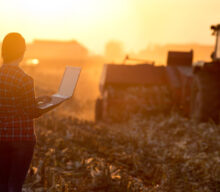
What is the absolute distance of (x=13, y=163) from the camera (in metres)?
2.55

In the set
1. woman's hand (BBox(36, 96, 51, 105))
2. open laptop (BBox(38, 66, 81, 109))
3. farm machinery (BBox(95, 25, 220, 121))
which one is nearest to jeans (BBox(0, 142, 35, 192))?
woman's hand (BBox(36, 96, 51, 105))

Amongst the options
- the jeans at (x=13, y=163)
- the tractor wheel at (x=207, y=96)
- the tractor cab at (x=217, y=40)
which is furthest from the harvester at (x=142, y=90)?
the jeans at (x=13, y=163)

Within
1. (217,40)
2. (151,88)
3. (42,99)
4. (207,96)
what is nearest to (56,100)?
(42,99)

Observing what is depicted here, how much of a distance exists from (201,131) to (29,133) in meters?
5.47

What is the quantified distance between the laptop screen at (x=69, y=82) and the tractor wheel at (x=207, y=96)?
482cm

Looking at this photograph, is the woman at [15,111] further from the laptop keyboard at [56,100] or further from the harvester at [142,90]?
the harvester at [142,90]

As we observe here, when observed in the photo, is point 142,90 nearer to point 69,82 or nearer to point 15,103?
point 69,82

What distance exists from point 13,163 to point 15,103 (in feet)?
1.64

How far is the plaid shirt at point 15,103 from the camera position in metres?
2.48

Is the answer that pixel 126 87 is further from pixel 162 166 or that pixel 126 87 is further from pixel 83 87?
pixel 83 87

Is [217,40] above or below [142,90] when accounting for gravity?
above

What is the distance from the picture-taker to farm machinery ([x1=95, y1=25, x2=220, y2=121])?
8820 millimetres

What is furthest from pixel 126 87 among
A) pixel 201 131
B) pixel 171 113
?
pixel 201 131

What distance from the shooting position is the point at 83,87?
20766 mm
